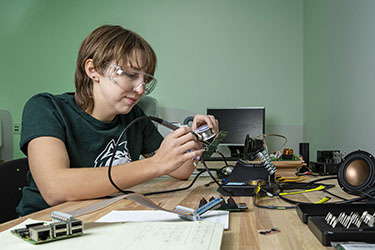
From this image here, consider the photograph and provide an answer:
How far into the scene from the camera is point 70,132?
3.63ft

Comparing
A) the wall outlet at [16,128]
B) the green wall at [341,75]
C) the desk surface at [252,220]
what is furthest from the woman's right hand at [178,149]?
the wall outlet at [16,128]

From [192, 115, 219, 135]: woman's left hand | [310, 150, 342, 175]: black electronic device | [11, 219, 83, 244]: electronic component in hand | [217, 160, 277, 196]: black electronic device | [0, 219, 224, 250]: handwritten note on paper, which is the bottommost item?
[310, 150, 342, 175]: black electronic device

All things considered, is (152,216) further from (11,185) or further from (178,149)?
(11,185)

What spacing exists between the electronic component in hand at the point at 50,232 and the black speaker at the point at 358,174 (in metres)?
0.66

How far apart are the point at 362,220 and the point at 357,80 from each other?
3.91ft

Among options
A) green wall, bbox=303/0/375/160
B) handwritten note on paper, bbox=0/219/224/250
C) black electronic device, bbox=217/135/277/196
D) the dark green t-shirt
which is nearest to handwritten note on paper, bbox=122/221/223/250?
handwritten note on paper, bbox=0/219/224/250

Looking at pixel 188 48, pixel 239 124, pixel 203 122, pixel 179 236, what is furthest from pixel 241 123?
pixel 179 236

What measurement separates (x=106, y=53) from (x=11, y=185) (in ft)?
1.75

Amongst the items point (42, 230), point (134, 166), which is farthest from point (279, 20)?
point (42, 230)

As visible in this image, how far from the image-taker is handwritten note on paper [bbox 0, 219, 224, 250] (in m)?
0.45

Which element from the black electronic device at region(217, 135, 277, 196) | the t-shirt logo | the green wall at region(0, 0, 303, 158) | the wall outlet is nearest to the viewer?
the black electronic device at region(217, 135, 277, 196)

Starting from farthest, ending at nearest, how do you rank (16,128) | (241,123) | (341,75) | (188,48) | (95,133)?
(16,128) → (188,48) → (241,123) → (341,75) → (95,133)

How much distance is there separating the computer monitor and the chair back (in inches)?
73.9

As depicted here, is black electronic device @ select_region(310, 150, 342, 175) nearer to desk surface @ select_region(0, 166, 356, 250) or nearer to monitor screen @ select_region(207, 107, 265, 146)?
desk surface @ select_region(0, 166, 356, 250)
